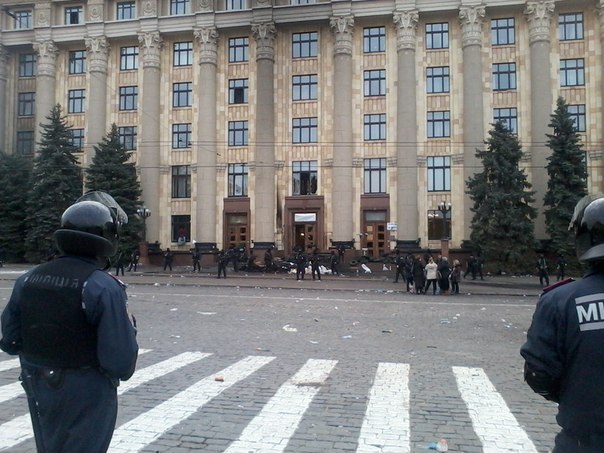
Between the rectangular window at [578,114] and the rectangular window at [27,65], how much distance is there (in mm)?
46227

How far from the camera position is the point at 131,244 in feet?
140

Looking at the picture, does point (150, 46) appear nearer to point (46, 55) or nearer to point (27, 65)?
point (46, 55)

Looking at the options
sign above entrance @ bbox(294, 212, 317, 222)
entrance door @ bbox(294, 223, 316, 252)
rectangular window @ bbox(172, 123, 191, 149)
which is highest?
rectangular window @ bbox(172, 123, 191, 149)

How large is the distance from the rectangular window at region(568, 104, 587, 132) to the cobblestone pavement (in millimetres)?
29424

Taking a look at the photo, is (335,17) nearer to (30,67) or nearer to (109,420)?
(30,67)

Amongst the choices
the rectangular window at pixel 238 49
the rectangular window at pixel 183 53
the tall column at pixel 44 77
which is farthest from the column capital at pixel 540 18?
the tall column at pixel 44 77

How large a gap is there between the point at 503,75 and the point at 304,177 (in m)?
17.3

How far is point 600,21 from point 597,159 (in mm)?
10082

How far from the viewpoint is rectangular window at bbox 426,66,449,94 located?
41750 millimetres

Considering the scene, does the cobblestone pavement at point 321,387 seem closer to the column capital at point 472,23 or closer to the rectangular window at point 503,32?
the column capital at point 472,23

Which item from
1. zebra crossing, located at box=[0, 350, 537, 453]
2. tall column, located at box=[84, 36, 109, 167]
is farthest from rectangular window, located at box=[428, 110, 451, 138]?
zebra crossing, located at box=[0, 350, 537, 453]

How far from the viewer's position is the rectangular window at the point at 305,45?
43.8m

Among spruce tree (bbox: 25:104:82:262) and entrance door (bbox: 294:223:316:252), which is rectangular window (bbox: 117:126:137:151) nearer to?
spruce tree (bbox: 25:104:82:262)

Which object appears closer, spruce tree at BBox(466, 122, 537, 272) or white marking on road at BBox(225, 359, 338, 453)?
white marking on road at BBox(225, 359, 338, 453)
